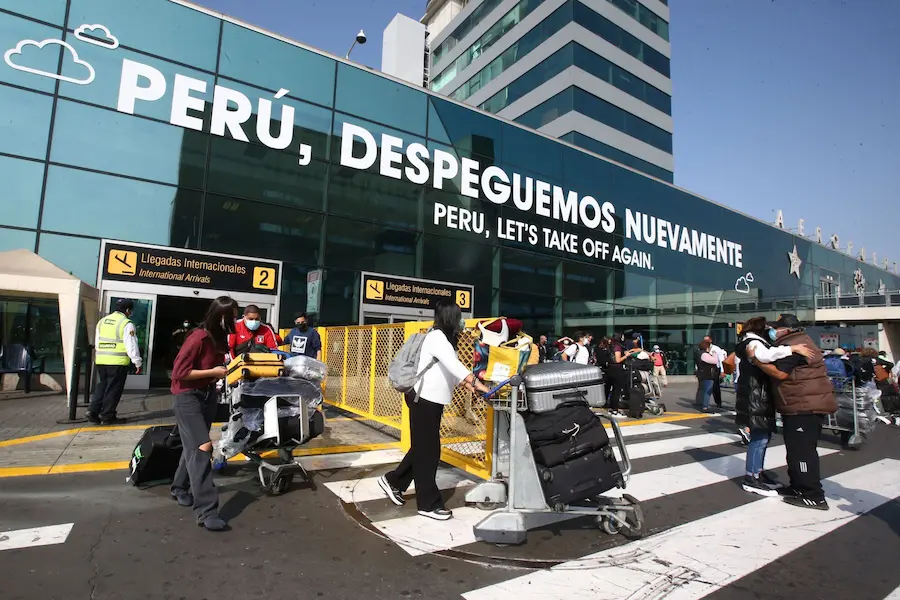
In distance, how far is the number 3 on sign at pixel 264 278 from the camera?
42.9 ft

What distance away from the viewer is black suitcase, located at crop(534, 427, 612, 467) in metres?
3.42

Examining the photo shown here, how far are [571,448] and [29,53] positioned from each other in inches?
564

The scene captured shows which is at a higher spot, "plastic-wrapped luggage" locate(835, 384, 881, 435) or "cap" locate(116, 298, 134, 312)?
"cap" locate(116, 298, 134, 312)

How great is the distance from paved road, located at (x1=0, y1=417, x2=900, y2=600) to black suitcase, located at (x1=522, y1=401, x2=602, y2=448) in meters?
0.79

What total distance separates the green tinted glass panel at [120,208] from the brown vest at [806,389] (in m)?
12.5

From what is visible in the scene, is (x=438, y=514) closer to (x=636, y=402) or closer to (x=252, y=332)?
(x=252, y=332)

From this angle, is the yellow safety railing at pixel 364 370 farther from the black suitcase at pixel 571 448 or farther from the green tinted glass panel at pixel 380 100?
the green tinted glass panel at pixel 380 100

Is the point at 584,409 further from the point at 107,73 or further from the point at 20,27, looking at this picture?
the point at 20,27

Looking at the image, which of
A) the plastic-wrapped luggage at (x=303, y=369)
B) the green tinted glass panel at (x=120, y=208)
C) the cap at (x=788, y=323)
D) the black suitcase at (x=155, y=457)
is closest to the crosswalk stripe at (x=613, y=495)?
the plastic-wrapped luggage at (x=303, y=369)

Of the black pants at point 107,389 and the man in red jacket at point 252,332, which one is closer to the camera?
the man in red jacket at point 252,332

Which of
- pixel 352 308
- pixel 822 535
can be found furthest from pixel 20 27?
pixel 822 535

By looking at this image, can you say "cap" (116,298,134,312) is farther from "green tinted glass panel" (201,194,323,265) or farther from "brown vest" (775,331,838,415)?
"brown vest" (775,331,838,415)

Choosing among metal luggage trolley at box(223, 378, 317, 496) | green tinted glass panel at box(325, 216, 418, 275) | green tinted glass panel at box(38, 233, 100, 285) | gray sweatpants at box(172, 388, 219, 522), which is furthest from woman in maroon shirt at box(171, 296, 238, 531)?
green tinted glass panel at box(325, 216, 418, 275)

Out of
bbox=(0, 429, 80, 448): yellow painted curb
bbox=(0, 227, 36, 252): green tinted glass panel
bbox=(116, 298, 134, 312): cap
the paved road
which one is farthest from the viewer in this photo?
bbox=(0, 227, 36, 252): green tinted glass panel
